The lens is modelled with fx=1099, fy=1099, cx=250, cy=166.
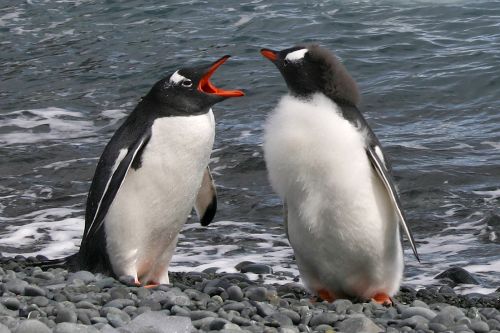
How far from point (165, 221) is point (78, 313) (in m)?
1.58

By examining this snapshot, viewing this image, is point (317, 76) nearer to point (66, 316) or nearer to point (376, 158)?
point (376, 158)

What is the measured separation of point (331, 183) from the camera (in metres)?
5.04

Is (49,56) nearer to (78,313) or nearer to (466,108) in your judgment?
(466,108)

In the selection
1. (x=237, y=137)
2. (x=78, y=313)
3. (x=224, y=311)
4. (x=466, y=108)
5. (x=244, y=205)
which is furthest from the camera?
(x=466, y=108)

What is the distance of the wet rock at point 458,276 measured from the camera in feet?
21.3

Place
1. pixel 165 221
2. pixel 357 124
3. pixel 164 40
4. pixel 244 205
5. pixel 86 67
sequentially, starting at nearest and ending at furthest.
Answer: pixel 357 124 < pixel 165 221 < pixel 244 205 < pixel 86 67 < pixel 164 40

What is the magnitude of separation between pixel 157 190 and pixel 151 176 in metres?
0.08

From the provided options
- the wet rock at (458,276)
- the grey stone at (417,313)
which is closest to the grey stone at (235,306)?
the grey stone at (417,313)

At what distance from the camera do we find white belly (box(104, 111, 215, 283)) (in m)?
5.41

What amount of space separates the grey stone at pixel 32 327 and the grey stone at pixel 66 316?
279mm

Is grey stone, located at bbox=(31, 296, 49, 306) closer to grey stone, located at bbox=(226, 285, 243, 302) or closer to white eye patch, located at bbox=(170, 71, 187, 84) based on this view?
grey stone, located at bbox=(226, 285, 243, 302)

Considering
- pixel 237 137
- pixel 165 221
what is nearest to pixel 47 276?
pixel 165 221

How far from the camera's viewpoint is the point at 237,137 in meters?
10.5

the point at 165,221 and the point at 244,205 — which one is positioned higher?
the point at 165,221
